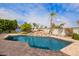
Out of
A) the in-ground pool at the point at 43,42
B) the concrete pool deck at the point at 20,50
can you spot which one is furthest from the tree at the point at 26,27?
the concrete pool deck at the point at 20,50

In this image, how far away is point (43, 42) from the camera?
3129mm

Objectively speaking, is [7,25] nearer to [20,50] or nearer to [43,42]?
[20,50]

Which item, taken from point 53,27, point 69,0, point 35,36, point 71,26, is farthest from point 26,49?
point 69,0

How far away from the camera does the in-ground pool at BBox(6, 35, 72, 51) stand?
312 cm

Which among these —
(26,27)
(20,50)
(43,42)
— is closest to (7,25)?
(26,27)

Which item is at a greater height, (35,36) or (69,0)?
(69,0)

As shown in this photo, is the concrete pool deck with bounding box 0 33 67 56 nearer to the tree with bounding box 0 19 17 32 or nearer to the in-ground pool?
the in-ground pool

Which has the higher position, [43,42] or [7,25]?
[7,25]

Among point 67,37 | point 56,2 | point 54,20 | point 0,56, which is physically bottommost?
point 0,56

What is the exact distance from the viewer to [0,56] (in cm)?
312

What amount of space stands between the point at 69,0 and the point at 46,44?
2.33ft

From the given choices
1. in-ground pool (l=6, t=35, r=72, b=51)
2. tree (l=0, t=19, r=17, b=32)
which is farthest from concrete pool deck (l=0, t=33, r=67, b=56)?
tree (l=0, t=19, r=17, b=32)

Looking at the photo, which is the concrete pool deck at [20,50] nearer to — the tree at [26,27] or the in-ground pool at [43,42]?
the in-ground pool at [43,42]

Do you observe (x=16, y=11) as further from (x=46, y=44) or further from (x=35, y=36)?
(x=46, y=44)
